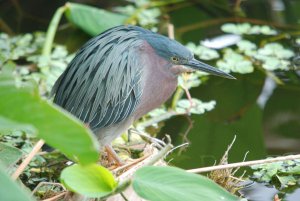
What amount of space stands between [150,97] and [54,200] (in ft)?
2.14

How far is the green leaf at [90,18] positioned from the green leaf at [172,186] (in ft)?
7.56

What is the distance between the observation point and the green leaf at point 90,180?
86.5 inches

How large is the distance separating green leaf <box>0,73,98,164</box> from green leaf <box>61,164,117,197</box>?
0.44 metres

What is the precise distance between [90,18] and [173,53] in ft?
4.96

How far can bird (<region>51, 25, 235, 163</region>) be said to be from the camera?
296 cm

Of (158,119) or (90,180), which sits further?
(158,119)

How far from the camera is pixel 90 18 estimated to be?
175 inches

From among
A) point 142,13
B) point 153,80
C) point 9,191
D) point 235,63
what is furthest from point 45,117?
point 142,13

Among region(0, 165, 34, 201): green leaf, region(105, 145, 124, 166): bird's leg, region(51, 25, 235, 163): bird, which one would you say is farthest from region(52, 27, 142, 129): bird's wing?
region(0, 165, 34, 201): green leaf

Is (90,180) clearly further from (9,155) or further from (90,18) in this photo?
(90,18)

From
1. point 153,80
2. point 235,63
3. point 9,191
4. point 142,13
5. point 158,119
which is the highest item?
point 9,191

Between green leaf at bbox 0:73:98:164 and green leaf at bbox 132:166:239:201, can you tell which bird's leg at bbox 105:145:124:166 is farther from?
green leaf at bbox 0:73:98:164

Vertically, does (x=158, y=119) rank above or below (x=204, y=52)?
below

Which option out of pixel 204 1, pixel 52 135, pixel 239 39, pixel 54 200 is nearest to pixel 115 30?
pixel 54 200
